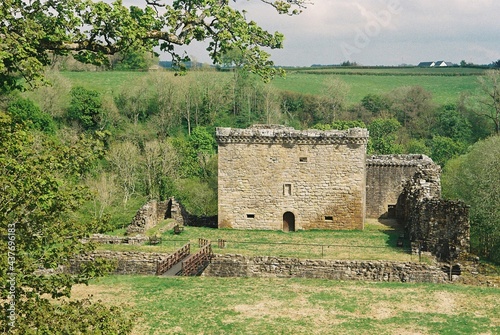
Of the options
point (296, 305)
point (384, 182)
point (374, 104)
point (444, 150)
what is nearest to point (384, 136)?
point (444, 150)

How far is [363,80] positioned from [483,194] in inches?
2518

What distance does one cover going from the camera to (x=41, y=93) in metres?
61.5

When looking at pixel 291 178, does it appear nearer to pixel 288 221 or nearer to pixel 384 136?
pixel 288 221

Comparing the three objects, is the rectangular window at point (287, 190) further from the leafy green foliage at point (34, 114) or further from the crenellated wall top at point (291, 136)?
the leafy green foliage at point (34, 114)

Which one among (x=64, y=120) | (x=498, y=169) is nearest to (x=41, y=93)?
(x=64, y=120)

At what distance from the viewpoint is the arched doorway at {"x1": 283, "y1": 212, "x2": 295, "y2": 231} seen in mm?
32188

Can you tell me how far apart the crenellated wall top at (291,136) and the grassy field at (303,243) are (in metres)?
4.77

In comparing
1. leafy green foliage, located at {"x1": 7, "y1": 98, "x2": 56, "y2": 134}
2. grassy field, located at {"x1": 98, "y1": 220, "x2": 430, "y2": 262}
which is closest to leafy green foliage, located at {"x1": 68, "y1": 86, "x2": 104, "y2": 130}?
leafy green foliage, located at {"x1": 7, "y1": 98, "x2": 56, "y2": 134}

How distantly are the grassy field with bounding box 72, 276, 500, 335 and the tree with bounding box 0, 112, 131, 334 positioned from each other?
274 inches

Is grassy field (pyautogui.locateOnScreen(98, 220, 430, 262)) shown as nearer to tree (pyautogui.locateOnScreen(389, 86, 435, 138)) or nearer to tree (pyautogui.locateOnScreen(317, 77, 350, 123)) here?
tree (pyautogui.locateOnScreen(317, 77, 350, 123))

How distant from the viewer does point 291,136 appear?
31.7m

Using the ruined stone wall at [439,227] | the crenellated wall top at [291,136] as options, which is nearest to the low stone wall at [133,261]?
the crenellated wall top at [291,136]

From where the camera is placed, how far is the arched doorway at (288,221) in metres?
32.2

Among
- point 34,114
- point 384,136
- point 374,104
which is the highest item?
point 374,104
